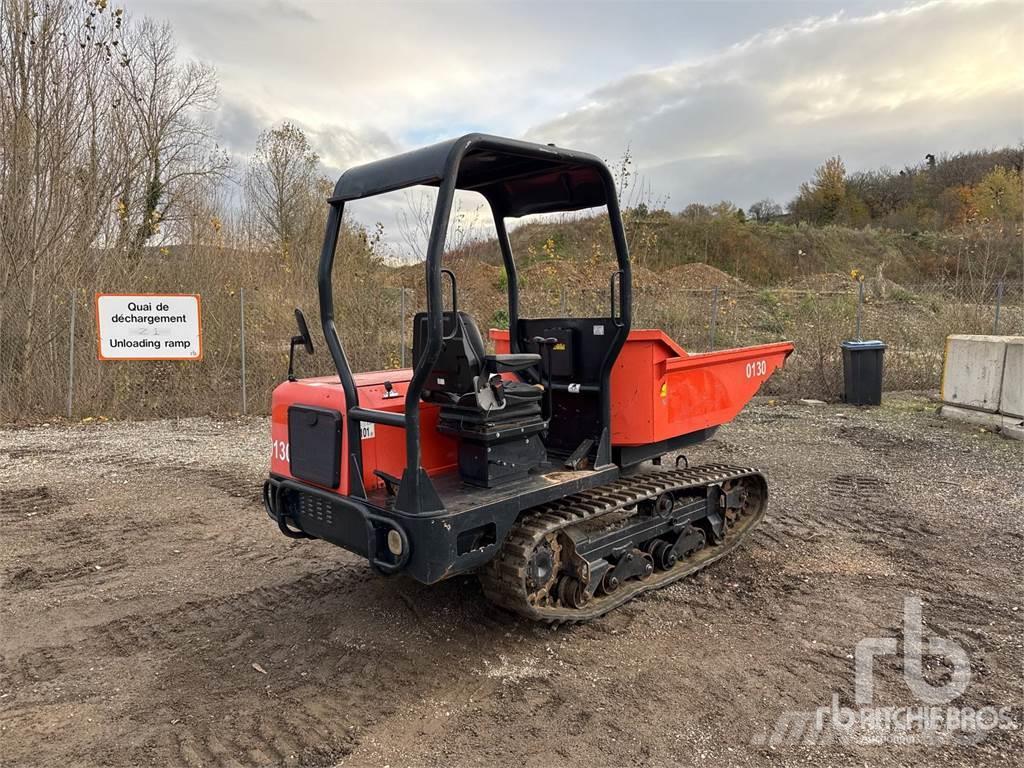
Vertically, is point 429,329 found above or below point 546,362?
above

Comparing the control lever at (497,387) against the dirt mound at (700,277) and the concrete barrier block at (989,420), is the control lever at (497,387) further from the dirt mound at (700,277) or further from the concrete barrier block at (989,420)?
the dirt mound at (700,277)

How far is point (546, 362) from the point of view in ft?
13.7

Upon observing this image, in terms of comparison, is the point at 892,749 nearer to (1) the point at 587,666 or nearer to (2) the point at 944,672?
(2) the point at 944,672

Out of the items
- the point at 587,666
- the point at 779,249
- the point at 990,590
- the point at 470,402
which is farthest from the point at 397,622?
the point at 779,249

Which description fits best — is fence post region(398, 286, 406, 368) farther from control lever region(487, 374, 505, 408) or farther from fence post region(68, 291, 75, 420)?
control lever region(487, 374, 505, 408)

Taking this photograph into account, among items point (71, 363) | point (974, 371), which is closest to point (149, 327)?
point (71, 363)

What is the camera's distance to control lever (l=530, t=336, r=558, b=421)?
4.04 meters

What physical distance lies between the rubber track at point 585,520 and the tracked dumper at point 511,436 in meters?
0.01

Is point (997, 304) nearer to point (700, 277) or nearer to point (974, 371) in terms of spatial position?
point (974, 371)

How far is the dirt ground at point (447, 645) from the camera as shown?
9.39 feet

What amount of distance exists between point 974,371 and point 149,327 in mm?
11229

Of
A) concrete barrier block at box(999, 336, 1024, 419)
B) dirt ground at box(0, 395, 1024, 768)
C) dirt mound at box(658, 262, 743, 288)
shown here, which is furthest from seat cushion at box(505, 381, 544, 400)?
dirt mound at box(658, 262, 743, 288)

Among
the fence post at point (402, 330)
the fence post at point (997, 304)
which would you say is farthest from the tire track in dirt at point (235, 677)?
the fence post at point (997, 304)

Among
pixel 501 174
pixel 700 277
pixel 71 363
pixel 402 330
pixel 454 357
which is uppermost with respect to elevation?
pixel 700 277
